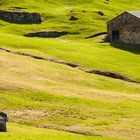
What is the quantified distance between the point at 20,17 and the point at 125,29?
26.9 metres

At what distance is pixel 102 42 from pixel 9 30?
19.3 meters

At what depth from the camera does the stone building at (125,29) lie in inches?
4040

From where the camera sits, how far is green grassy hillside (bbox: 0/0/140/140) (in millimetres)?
52500

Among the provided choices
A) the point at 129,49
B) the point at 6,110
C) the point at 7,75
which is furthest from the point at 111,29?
the point at 6,110

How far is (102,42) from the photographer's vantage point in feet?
344

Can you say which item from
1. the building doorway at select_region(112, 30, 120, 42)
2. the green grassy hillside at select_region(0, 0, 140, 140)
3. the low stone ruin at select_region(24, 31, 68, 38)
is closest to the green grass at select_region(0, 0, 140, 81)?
the green grassy hillside at select_region(0, 0, 140, 140)

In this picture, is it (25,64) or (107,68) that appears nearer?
(25,64)

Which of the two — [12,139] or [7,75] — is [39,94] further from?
[12,139]

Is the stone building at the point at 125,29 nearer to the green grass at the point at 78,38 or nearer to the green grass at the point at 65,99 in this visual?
the green grass at the point at 78,38

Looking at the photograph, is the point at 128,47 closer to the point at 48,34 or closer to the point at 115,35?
the point at 115,35

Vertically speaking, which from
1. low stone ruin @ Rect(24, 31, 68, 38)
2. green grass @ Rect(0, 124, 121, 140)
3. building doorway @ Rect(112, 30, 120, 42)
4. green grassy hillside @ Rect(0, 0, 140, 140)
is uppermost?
green grass @ Rect(0, 124, 121, 140)

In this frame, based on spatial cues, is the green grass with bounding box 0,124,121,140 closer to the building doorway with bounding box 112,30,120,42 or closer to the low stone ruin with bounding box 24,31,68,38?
the building doorway with bounding box 112,30,120,42

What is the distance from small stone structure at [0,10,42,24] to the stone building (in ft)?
69.7

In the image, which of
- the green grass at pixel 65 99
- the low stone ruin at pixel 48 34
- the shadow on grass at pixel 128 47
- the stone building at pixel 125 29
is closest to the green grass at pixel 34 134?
the green grass at pixel 65 99
